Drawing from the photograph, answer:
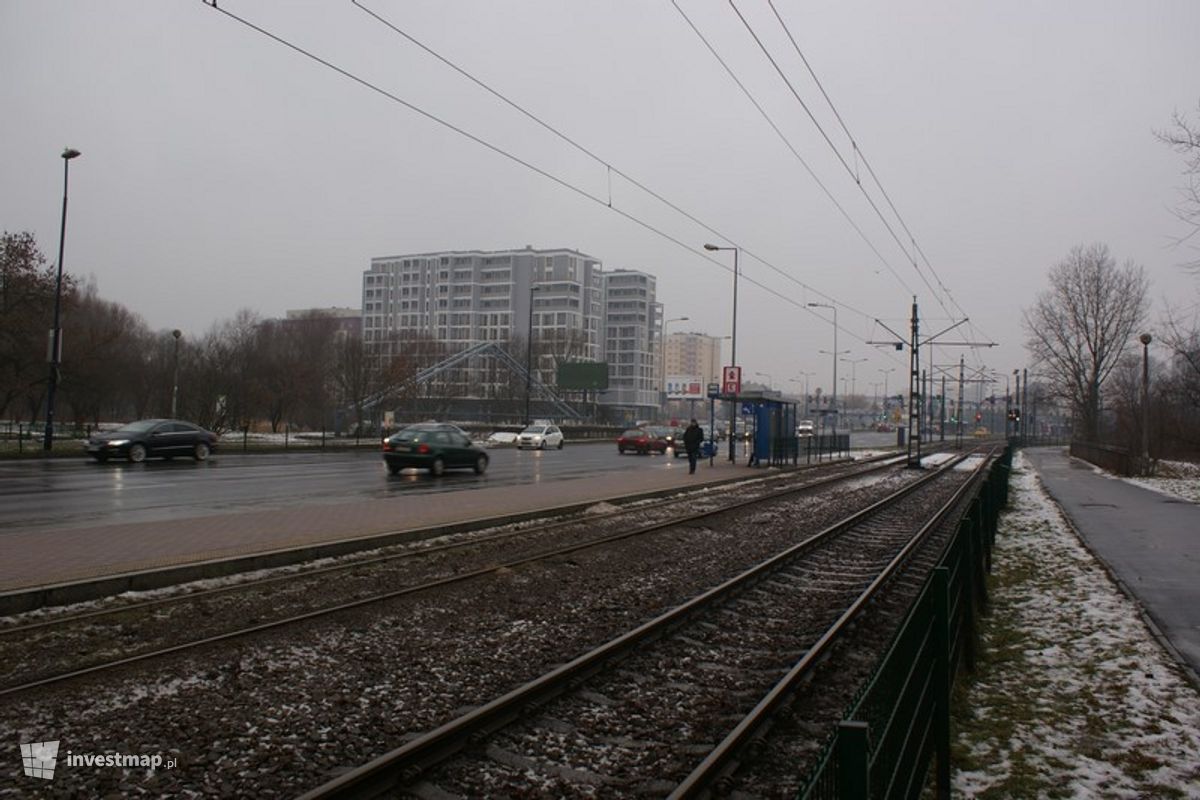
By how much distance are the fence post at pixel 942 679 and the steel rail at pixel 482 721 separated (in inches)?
96.1

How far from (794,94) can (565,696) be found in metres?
12.7

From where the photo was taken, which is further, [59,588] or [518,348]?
[518,348]

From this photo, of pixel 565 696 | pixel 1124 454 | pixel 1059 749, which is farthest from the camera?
pixel 1124 454

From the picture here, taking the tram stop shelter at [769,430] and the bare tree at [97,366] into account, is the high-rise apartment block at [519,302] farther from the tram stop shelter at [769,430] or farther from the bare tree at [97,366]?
the tram stop shelter at [769,430]

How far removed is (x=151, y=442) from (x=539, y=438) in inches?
926

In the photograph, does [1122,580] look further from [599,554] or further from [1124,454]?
[1124,454]

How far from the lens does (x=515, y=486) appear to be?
22.2 meters

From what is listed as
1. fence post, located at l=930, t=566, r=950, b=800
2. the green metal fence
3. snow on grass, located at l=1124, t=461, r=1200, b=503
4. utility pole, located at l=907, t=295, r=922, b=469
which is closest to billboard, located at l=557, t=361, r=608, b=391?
utility pole, located at l=907, t=295, r=922, b=469

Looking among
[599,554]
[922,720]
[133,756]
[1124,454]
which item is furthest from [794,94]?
[1124,454]

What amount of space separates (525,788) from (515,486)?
704 inches

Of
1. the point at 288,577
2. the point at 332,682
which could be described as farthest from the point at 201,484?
the point at 332,682

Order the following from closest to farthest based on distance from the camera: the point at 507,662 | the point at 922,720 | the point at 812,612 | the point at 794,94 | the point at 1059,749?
1. the point at 922,720
2. the point at 1059,749
3. the point at 507,662
4. the point at 812,612
5. the point at 794,94

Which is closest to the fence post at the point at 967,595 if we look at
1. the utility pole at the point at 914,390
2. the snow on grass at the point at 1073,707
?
the snow on grass at the point at 1073,707

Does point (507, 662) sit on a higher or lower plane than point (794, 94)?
lower
